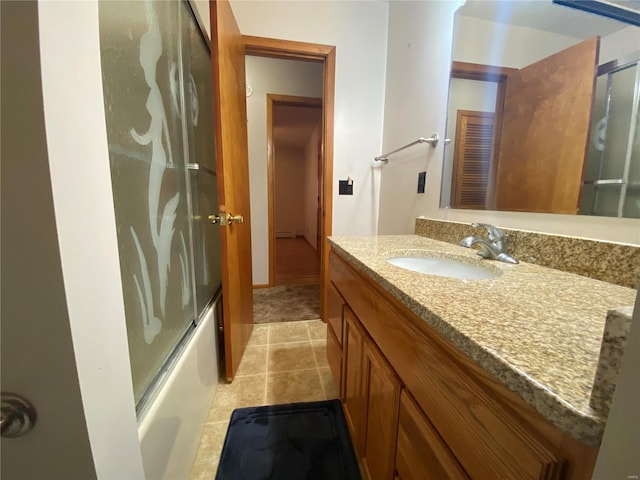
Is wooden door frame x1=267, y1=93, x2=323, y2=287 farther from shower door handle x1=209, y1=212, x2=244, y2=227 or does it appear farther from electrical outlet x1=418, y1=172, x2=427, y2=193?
electrical outlet x1=418, y1=172, x2=427, y2=193

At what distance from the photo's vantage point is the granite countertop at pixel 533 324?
9.2 inches

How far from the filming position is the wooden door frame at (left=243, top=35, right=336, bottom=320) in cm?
164

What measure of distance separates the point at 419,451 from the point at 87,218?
2.19 ft

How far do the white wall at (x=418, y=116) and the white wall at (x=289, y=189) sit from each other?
4.25 m

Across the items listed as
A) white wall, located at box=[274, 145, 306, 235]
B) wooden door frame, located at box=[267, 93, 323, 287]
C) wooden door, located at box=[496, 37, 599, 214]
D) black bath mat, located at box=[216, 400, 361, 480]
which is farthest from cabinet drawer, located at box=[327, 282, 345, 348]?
white wall, located at box=[274, 145, 306, 235]

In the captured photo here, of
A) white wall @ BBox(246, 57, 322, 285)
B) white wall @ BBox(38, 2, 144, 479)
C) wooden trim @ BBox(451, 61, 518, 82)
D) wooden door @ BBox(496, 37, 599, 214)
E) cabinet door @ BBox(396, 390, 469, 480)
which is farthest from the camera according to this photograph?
white wall @ BBox(246, 57, 322, 285)

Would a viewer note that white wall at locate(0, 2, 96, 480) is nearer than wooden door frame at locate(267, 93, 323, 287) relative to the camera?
Yes

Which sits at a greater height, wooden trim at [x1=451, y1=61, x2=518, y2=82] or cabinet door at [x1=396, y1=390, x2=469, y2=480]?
wooden trim at [x1=451, y1=61, x2=518, y2=82]

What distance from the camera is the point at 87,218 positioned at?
0.33 meters

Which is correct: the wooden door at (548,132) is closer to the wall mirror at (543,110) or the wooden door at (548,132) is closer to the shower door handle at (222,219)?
the wall mirror at (543,110)

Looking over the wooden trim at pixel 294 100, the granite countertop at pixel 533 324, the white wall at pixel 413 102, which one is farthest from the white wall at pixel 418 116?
the wooden trim at pixel 294 100

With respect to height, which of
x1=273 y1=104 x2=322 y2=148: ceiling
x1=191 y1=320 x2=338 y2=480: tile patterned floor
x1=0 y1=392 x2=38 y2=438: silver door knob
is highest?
x1=273 y1=104 x2=322 y2=148: ceiling

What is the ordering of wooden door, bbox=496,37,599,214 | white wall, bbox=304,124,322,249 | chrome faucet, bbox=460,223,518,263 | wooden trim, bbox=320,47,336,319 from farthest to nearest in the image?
white wall, bbox=304,124,322,249
wooden trim, bbox=320,47,336,319
chrome faucet, bbox=460,223,518,263
wooden door, bbox=496,37,599,214

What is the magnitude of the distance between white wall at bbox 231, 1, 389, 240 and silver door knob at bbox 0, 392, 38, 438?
5.66 feet
